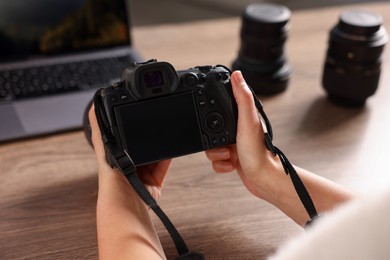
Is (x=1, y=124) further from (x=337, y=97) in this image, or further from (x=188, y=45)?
(x=337, y=97)

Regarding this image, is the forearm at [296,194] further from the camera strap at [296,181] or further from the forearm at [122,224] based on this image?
the forearm at [122,224]

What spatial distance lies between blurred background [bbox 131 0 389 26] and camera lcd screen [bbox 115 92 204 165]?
101 centimetres

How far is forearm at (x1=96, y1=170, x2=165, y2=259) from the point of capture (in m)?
0.63

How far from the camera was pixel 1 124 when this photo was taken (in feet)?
3.00

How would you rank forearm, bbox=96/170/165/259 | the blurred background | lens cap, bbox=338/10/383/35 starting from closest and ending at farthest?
forearm, bbox=96/170/165/259 < lens cap, bbox=338/10/383/35 < the blurred background

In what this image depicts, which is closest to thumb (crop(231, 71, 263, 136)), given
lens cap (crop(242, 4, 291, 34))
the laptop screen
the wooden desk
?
the wooden desk

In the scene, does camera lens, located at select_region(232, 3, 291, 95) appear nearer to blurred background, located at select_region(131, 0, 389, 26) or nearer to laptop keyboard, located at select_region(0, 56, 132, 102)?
laptop keyboard, located at select_region(0, 56, 132, 102)

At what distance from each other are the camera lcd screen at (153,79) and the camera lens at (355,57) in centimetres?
40

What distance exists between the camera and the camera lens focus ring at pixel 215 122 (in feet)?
2.37

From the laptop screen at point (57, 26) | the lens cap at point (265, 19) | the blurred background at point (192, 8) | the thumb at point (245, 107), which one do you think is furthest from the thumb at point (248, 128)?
the blurred background at point (192, 8)

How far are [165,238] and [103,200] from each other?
92 mm

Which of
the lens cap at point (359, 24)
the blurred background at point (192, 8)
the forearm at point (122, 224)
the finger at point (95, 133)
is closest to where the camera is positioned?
the forearm at point (122, 224)

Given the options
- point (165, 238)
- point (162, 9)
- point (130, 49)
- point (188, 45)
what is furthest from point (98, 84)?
point (162, 9)

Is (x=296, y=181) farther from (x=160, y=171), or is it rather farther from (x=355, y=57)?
(x=355, y=57)
